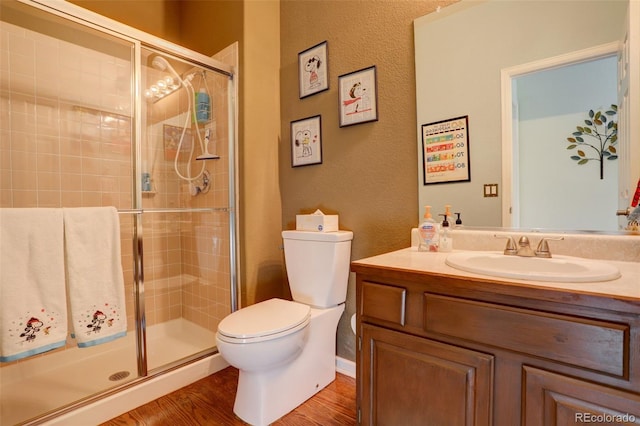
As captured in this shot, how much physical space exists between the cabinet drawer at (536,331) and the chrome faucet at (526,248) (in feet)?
1.49

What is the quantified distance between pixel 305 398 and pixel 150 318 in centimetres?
140

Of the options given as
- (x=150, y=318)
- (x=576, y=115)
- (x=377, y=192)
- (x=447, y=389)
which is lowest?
(x=150, y=318)

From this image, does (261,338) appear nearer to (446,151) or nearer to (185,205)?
(446,151)

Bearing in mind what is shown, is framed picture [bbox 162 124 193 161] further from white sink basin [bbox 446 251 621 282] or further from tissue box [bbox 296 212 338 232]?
white sink basin [bbox 446 251 621 282]

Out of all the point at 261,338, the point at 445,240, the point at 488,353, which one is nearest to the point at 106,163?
the point at 261,338

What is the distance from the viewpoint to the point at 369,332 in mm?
1064

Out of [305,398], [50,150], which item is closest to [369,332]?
[305,398]

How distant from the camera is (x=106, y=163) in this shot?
2061mm

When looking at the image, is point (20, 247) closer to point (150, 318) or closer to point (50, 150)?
point (50, 150)

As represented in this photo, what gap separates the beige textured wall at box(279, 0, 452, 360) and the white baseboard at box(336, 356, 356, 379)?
34 mm

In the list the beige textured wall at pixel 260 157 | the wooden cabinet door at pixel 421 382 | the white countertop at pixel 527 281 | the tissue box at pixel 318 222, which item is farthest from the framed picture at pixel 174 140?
the wooden cabinet door at pixel 421 382

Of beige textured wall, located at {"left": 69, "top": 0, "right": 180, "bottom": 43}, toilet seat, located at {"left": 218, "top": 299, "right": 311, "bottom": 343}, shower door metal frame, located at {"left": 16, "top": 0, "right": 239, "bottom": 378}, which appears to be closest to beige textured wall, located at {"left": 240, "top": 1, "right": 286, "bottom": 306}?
shower door metal frame, located at {"left": 16, "top": 0, "right": 239, "bottom": 378}

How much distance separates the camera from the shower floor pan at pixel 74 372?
1.50 metres

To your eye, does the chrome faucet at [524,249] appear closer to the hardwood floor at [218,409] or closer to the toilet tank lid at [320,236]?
the toilet tank lid at [320,236]
